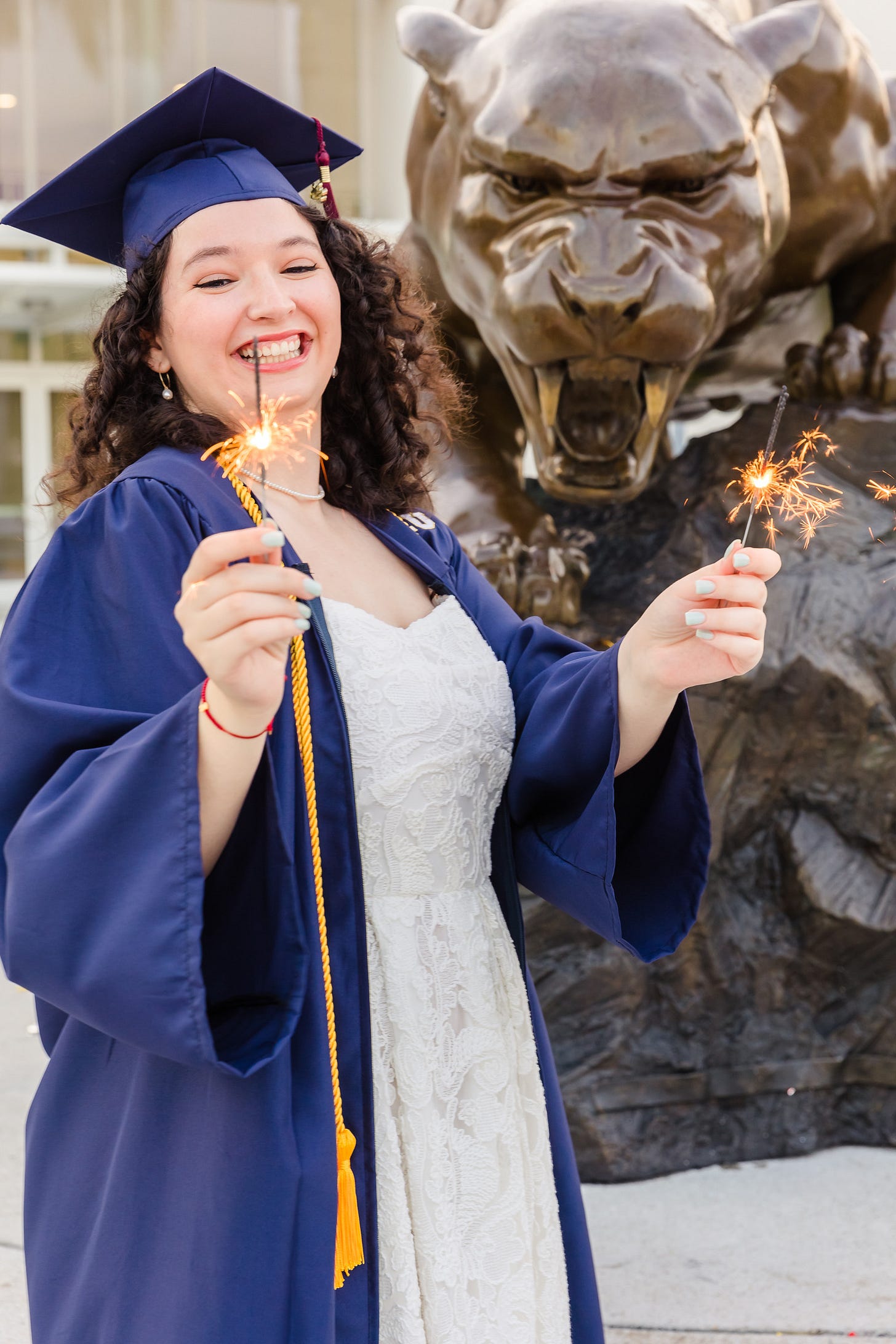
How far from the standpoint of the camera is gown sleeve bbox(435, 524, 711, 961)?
153 centimetres

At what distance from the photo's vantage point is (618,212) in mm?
2498

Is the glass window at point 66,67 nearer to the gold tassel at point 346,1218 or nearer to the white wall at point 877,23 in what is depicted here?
the white wall at point 877,23

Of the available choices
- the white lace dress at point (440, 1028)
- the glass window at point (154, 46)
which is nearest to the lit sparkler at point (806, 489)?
the white lace dress at point (440, 1028)

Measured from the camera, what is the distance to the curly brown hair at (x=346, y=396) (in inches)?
60.4

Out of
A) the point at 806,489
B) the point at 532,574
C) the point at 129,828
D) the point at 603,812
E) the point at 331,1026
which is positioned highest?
the point at 129,828

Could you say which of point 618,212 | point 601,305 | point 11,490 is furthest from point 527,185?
point 11,490

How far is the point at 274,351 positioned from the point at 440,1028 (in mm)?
759

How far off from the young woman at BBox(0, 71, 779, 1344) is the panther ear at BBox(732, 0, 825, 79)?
4.30 feet

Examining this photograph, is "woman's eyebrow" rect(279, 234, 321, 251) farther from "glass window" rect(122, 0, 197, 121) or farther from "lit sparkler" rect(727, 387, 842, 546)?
"glass window" rect(122, 0, 197, 121)

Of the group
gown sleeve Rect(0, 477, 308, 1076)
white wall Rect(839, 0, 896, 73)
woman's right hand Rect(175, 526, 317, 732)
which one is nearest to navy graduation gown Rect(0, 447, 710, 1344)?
gown sleeve Rect(0, 477, 308, 1076)

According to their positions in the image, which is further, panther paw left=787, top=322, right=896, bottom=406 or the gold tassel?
panther paw left=787, top=322, right=896, bottom=406

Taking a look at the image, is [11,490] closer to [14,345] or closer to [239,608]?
[14,345]

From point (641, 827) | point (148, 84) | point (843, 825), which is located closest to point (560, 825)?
point (641, 827)

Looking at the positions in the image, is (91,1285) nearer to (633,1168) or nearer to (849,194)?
(633,1168)
